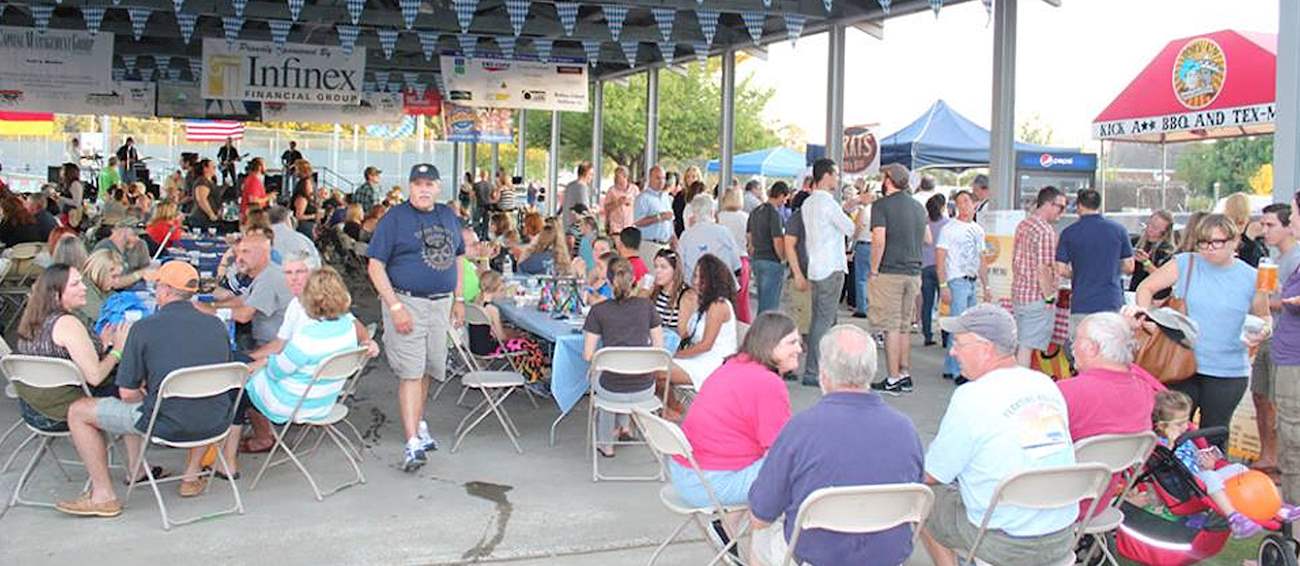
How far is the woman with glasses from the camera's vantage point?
530cm

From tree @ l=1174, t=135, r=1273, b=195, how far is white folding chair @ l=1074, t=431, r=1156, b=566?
30.4 metres

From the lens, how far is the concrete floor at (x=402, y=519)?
4.66 meters

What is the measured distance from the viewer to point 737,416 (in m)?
3.87

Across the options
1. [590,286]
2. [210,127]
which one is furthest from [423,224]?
[210,127]

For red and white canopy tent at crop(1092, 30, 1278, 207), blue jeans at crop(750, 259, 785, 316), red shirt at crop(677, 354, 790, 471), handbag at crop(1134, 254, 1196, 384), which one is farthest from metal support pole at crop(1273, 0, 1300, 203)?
red and white canopy tent at crop(1092, 30, 1278, 207)

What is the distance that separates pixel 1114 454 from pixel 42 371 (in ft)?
13.8

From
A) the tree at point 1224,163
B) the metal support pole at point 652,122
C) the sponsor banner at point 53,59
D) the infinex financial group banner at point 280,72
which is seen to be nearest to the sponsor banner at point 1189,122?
the metal support pole at point 652,122

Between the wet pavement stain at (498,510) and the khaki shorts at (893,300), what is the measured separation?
358 cm

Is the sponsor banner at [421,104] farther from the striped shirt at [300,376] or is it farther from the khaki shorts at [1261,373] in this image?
the khaki shorts at [1261,373]

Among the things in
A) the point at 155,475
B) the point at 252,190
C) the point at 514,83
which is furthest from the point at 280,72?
the point at 155,475

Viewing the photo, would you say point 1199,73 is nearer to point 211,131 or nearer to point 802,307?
point 802,307

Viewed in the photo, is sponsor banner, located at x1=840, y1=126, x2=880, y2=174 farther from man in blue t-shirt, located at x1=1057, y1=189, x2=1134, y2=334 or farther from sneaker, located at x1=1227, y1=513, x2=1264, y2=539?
sneaker, located at x1=1227, y1=513, x2=1264, y2=539

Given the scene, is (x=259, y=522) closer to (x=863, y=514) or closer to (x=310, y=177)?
(x=863, y=514)

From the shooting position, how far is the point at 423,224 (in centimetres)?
609
